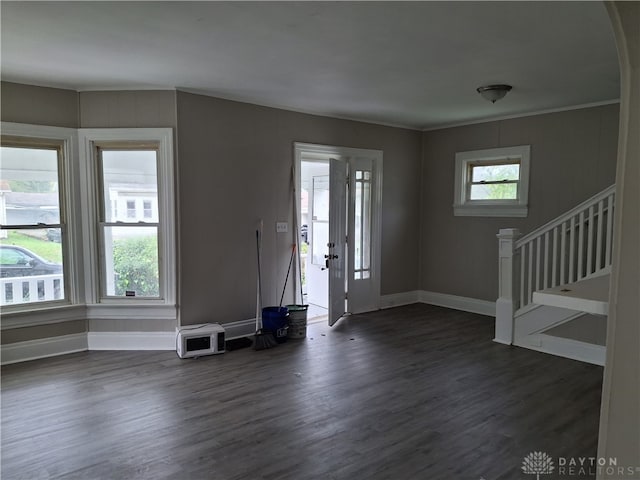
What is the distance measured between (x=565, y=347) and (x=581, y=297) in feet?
11.0

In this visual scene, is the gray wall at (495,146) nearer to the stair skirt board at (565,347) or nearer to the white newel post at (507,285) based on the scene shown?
the white newel post at (507,285)

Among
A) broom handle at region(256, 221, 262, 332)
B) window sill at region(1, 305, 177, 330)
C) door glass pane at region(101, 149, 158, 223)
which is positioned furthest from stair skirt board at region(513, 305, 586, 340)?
door glass pane at region(101, 149, 158, 223)

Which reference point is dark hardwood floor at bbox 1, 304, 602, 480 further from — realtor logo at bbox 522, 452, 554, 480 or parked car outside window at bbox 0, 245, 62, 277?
parked car outside window at bbox 0, 245, 62, 277

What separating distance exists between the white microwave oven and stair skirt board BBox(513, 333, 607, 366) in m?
3.10

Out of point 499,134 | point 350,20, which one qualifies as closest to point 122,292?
point 350,20

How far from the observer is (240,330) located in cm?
497

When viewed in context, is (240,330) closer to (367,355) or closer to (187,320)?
(187,320)

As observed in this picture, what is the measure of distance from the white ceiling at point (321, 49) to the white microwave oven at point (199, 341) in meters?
2.36

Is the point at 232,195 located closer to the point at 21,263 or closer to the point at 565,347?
the point at 21,263

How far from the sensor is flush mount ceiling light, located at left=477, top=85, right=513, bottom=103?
4203 millimetres

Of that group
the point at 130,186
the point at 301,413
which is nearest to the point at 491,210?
the point at 301,413

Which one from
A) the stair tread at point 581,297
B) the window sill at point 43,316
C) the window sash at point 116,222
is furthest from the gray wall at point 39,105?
the stair tread at point 581,297

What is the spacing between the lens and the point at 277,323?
4812 millimetres

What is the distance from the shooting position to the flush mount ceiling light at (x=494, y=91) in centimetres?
420
